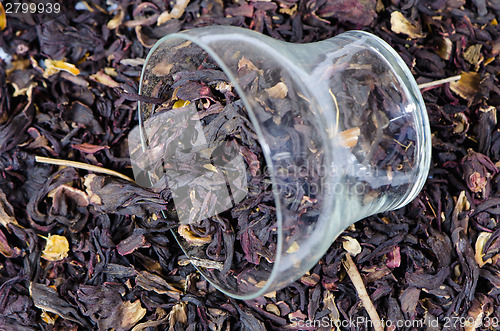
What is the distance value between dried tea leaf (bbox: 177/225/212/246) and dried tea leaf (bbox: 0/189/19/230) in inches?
19.4

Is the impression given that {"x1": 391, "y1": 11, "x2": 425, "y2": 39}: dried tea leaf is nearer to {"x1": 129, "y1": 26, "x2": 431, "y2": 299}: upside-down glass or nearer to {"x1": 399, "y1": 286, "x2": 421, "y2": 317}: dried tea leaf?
{"x1": 129, "y1": 26, "x2": 431, "y2": 299}: upside-down glass

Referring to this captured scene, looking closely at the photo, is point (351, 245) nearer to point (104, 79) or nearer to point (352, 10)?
point (352, 10)

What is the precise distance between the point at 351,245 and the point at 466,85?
23.7 inches

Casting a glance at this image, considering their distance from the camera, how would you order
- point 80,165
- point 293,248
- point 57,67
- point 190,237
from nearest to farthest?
point 293,248, point 190,237, point 80,165, point 57,67

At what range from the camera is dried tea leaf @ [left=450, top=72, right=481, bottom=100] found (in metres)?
1.25

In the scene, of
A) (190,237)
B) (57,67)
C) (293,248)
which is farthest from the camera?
(57,67)

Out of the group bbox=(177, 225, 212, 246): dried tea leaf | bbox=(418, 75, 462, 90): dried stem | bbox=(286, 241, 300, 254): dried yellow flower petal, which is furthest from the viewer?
bbox=(418, 75, 462, 90): dried stem

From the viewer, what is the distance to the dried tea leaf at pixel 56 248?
117cm

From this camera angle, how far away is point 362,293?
43.5 inches

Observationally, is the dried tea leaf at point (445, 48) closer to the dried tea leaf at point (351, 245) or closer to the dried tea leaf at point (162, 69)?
the dried tea leaf at point (351, 245)

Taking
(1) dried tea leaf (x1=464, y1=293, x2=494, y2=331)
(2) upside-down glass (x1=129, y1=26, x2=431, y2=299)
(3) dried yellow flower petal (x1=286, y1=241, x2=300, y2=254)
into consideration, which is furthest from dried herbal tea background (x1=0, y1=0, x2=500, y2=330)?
(3) dried yellow flower petal (x1=286, y1=241, x2=300, y2=254)

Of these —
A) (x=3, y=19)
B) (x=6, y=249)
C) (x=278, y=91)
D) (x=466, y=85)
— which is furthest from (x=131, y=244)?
(x=466, y=85)

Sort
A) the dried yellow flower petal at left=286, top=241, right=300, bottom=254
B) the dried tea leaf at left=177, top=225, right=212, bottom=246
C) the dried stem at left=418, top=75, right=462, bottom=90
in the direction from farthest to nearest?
the dried stem at left=418, top=75, right=462, bottom=90 < the dried tea leaf at left=177, top=225, right=212, bottom=246 < the dried yellow flower petal at left=286, top=241, right=300, bottom=254

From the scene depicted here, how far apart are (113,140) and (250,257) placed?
0.54 m
